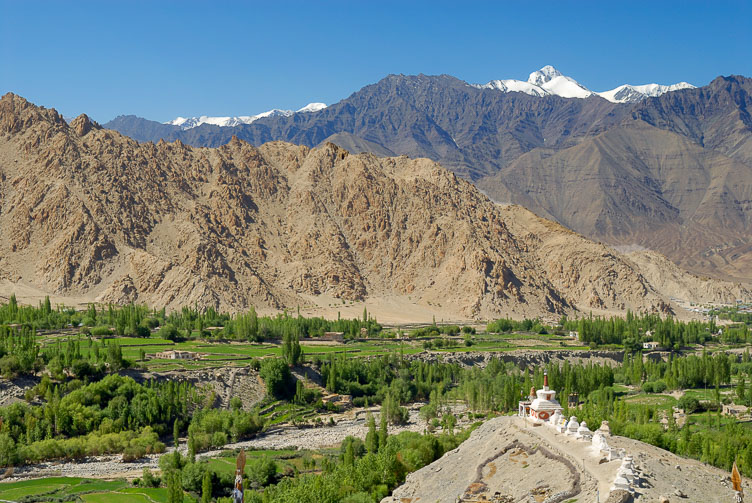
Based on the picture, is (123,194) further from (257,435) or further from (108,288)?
(257,435)

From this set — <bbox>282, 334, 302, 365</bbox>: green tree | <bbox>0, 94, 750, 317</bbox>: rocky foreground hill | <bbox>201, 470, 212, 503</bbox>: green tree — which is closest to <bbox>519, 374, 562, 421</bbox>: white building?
<bbox>201, 470, 212, 503</bbox>: green tree

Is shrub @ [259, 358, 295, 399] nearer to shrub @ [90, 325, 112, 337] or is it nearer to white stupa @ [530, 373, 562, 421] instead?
shrub @ [90, 325, 112, 337]

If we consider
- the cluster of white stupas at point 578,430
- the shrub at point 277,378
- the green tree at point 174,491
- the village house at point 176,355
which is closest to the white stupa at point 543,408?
the cluster of white stupas at point 578,430

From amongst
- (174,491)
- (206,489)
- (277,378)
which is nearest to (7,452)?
(206,489)

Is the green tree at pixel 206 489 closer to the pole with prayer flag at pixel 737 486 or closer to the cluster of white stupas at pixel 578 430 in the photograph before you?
the cluster of white stupas at pixel 578 430

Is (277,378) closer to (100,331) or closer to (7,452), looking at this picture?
(100,331)

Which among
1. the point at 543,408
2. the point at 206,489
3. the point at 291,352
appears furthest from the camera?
the point at 291,352

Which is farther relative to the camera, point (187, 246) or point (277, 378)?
point (187, 246)

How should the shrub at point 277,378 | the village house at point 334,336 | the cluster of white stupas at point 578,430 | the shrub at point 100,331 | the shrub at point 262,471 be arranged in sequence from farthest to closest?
the village house at point 334,336, the shrub at point 100,331, the shrub at point 277,378, the shrub at point 262,471, the cluster of white stupas at point 578,430
